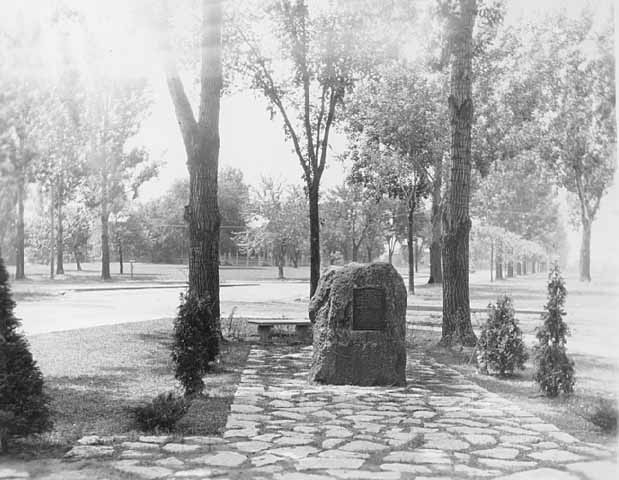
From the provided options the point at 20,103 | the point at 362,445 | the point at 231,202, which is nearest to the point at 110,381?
the point at 20,103

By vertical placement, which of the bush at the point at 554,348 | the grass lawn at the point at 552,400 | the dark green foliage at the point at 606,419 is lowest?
the grass lawn at the point at 552,400

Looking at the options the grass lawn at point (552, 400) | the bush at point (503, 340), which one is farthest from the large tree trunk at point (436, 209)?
the bush at point (503, 340)

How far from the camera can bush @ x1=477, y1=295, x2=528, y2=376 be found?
880 cm

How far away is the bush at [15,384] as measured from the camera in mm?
4770

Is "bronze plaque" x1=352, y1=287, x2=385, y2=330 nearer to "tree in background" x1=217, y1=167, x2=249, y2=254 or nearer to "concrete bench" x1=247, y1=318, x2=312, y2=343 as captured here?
"tree in background" x1=217, y1=167, x2=249, y2=254

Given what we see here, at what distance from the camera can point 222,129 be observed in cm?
1184

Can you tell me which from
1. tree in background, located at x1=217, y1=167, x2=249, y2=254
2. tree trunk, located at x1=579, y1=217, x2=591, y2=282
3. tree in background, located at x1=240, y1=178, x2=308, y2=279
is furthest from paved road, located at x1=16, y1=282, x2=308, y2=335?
tree trunk, located at x1=579, y1=217, x2=591, y2=282

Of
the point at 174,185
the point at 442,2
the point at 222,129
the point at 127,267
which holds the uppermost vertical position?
the point at 442,2

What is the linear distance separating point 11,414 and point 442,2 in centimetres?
923

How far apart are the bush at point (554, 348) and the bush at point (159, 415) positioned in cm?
400

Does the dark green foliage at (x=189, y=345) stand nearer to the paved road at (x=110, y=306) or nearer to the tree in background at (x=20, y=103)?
the tree in background at (x=20, y=103)

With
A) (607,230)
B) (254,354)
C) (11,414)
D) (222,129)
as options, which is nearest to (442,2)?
(222,129)

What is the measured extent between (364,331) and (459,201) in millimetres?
4251

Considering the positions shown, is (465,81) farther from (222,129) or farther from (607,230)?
(607,230)
